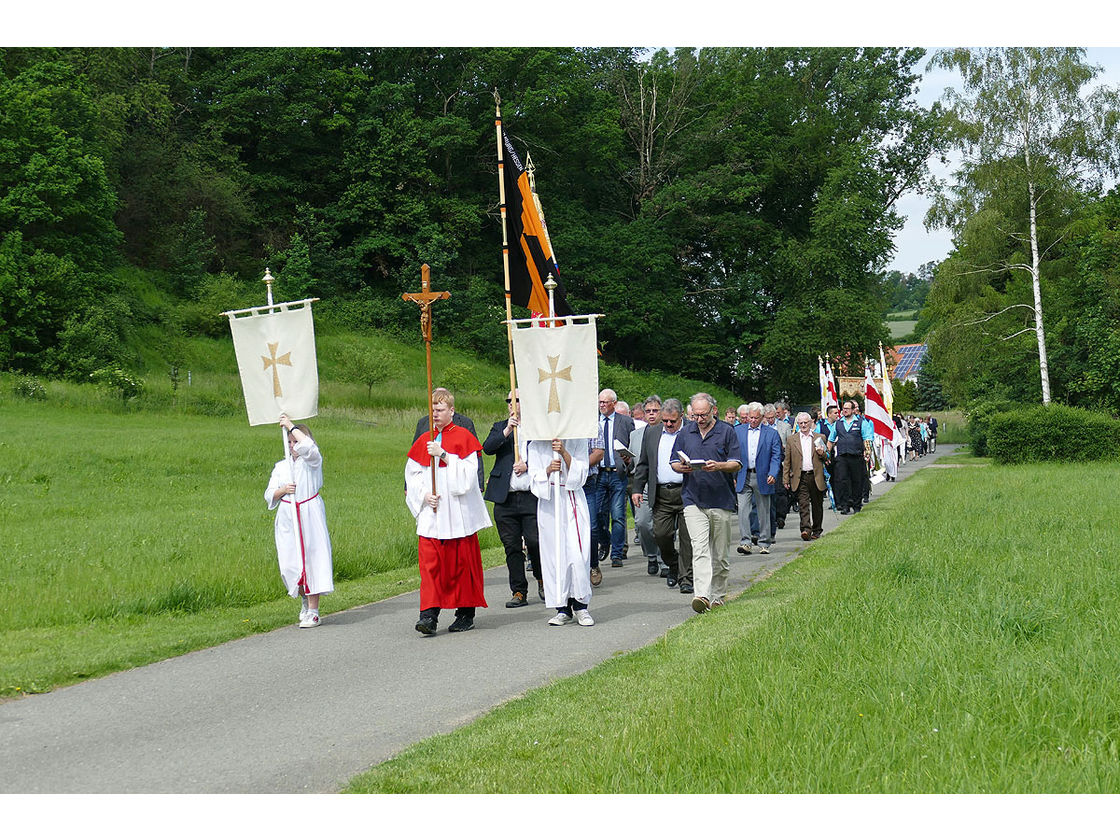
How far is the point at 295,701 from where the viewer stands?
7.99m

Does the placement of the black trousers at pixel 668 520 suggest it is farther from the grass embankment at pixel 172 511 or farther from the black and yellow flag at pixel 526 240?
the grass embankment at pixel 172 511

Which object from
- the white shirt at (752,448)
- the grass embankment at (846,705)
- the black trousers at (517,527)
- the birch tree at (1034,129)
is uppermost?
the birch tree at (1034,129)

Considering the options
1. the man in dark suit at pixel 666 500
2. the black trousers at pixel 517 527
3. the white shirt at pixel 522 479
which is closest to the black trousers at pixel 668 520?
the man in dark suit at pixel 666 500

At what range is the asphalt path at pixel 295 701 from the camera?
625 cm

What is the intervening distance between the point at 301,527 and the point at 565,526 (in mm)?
2695

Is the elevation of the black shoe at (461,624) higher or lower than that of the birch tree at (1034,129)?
lower

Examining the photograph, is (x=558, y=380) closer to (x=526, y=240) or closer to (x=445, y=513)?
(x=445, y=513)

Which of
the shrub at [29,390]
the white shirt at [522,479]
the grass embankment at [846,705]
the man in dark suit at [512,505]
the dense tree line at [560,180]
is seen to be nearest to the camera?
the grass embankment at [846,705]

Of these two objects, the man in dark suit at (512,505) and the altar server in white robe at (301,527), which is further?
the man in dark suit at (512,505)

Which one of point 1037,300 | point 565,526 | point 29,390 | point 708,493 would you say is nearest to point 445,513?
point 565,526

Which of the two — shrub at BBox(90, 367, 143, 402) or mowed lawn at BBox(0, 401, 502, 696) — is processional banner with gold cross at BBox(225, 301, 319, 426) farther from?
shrub at BBox(90, 367, 143, 402)

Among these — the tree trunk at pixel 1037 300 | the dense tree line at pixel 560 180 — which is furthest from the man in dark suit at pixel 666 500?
the dense tree line at pixel 560 180

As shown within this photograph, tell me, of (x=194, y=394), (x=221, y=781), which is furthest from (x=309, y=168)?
(x=221, y=781)

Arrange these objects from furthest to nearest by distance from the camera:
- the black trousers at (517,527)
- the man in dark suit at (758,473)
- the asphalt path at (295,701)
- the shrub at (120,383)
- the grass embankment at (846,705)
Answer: the shrub at (120,383) < the man in dark suit at (758,473) < the black trousers at (517,527) < the asphalt path at (295,701) < the grass embankment at (846,705)
